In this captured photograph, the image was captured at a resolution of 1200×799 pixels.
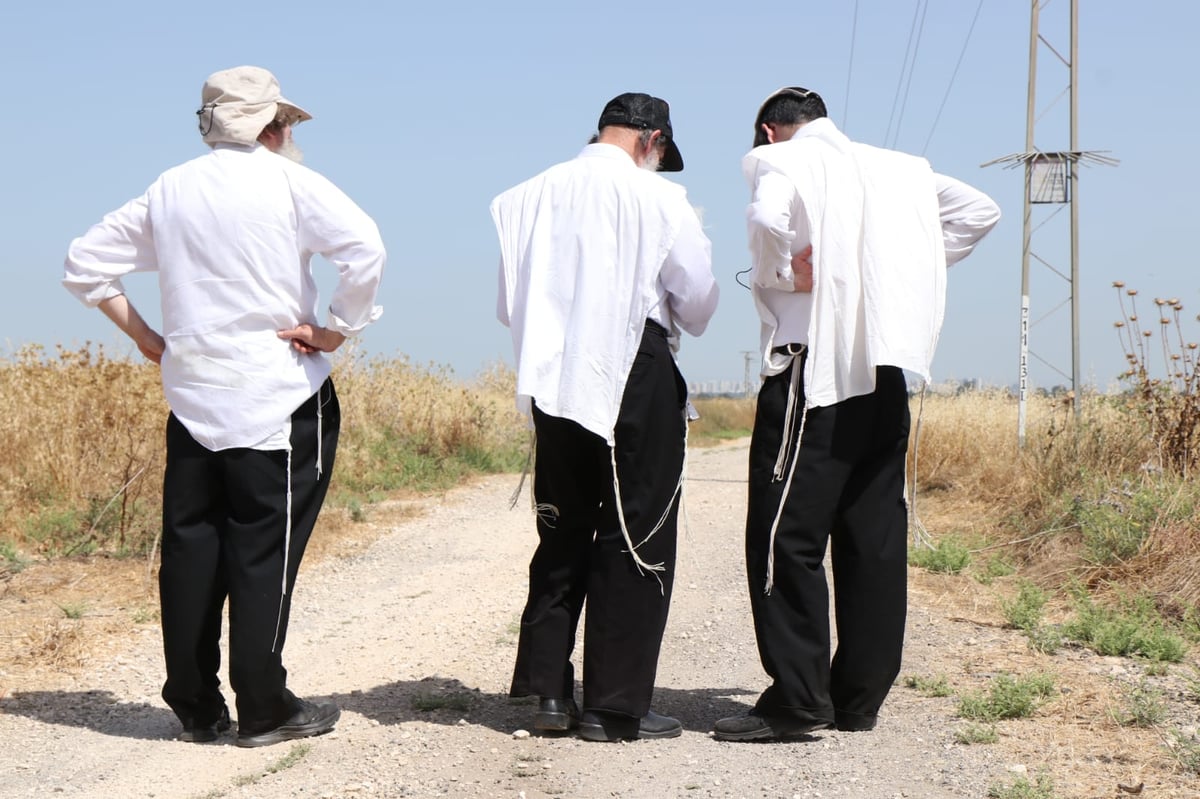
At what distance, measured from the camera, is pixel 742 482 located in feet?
47.9

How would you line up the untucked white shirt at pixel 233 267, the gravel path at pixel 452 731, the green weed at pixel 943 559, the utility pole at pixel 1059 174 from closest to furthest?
the gravel path at pixel 452 731
the untucked white shirt at pixel 233 267
the green weed at pixel 943 559
the utility pole at pixel 1059 174

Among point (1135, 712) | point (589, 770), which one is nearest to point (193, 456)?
point (589, 770)

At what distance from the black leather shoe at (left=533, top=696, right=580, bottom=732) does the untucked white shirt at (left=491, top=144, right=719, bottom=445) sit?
0.98m

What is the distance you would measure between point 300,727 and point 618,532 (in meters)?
1.29

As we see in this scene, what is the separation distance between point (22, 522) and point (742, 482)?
8.43 metres

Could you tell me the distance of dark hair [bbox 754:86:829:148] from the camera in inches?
173

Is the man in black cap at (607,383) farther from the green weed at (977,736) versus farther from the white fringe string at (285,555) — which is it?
the green weed at (977,736)

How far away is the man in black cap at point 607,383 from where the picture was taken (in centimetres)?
413

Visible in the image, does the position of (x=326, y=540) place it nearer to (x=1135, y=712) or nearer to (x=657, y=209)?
(x=657, y=209)

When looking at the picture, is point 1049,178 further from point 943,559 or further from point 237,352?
point 237,352

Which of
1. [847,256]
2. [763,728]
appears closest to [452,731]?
[763,728]

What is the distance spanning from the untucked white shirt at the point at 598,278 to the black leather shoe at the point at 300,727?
1313mm

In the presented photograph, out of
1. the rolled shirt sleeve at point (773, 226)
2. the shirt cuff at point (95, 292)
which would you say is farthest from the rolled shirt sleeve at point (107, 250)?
the rolled shirt sleeve at point (773, 226)

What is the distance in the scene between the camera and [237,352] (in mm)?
4066
